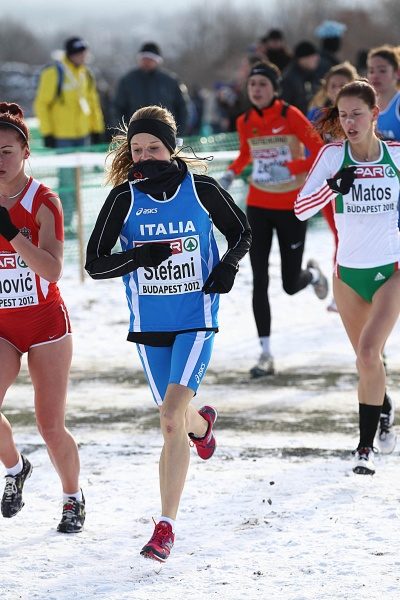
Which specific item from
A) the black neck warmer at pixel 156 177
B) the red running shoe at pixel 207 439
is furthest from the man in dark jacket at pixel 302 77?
the black neck warmer at pixel 156 177

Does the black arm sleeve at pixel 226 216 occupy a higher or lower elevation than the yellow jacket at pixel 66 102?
higher

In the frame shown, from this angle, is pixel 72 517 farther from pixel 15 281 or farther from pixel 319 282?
pixel 319 282

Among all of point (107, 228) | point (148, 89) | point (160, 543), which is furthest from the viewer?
point (148, 89)

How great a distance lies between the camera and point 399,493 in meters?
5.72

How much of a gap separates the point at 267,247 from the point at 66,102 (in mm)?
6304

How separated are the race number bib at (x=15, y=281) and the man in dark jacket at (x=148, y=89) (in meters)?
8.45

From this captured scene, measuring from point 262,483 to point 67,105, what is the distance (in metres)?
9.03

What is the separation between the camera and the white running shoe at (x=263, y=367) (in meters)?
8.62

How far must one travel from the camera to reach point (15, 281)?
17.1ft

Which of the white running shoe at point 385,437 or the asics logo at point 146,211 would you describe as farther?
the white running shoe at point 385,437

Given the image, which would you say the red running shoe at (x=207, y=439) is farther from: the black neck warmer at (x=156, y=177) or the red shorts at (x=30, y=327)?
→ the black neck warmer at (x=156, y=177)

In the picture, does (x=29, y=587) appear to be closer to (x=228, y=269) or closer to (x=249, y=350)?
(x=228, y=269)

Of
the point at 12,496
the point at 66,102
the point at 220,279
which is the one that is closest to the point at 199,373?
the point at 220,279

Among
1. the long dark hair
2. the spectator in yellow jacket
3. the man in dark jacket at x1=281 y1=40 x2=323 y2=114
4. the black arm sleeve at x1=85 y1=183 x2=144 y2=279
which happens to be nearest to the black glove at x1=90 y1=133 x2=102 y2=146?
the spectator in yellow jacket
